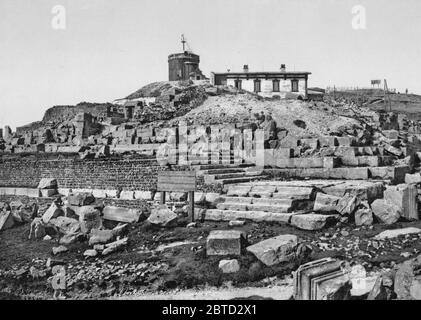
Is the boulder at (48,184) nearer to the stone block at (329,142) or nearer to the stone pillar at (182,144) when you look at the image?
the stone pillar at (182,144)

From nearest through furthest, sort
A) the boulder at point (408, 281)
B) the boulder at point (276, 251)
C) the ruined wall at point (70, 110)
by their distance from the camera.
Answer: the boulder at point (408, 281) → the boulder at point (276, 251) → the ruined wall at point (70, 110)

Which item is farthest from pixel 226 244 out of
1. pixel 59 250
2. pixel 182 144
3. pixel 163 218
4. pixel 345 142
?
pixel 182 144

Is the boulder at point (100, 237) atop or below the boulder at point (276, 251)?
below

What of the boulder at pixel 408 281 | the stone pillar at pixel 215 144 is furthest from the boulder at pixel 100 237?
the boulder at pixel 408 281

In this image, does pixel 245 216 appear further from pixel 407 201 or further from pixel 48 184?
pixel 48 184

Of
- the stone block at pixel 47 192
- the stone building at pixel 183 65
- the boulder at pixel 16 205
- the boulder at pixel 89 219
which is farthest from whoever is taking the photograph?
the stone building at pixel 183 65
